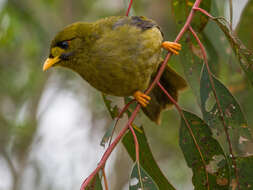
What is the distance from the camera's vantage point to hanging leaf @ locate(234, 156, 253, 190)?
2.57 m

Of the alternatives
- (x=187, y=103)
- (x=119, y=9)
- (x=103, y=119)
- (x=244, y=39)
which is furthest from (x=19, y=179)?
(x=244, y=39)

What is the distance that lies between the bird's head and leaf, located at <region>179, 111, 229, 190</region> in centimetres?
88

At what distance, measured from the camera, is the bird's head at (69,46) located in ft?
10.0

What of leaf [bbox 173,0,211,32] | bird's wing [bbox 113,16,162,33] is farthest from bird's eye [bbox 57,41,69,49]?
leaf [bbox 173,0,211,32]

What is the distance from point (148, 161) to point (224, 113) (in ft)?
2.01

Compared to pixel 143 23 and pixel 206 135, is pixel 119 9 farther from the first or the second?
pixel 206 135

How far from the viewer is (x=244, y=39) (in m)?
3.61

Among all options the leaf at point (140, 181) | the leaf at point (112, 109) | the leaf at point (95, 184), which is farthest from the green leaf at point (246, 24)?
the leaf at point (95, 184)

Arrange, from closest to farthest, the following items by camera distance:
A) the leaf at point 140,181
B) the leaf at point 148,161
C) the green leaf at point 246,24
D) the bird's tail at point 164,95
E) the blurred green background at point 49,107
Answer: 1. the leaf at point 140,181
2. the leaf at point 148,161
3. the bird's tail at point 164,95
4. the green leaf at point 246,24
5. the blurred green background at point 49,107

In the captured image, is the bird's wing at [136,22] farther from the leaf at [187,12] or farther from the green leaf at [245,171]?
the green leaf at [245,171]

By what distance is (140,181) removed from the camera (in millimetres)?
2402

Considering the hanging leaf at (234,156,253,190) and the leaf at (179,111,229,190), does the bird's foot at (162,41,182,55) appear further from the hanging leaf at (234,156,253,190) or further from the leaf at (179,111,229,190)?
the hanging leaf at (234,156,253,190)

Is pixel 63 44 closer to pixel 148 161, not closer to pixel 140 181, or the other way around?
pixel 148 161

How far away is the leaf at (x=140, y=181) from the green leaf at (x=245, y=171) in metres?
0.57
